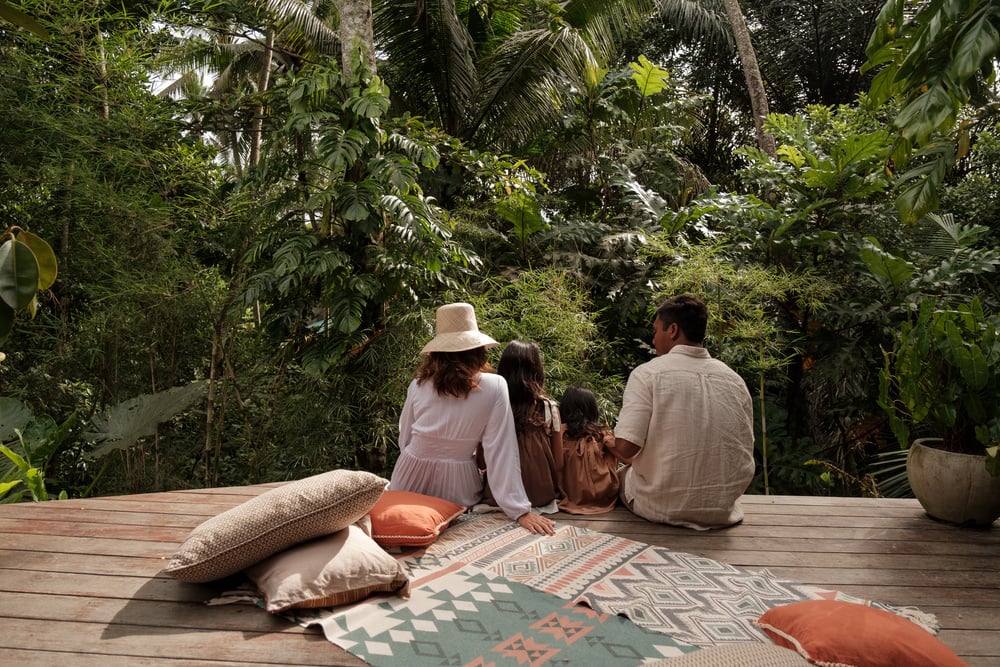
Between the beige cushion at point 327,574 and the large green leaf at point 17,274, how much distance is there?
3.45 ft

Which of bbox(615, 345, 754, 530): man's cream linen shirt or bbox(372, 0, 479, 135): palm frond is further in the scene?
bbox(372, 0, 479, 135): palm frond

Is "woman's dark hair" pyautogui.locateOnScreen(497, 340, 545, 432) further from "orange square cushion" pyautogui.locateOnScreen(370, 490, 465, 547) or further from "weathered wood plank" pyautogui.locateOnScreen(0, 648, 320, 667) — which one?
"weathered wood plank" pyautogui.locateOnScreen(0, 648, 320, 667)

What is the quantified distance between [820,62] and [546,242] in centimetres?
949

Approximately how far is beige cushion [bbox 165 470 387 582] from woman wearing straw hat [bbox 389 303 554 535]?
2.34 feet

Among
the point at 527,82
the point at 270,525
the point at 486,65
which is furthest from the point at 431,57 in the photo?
the point at 270,525

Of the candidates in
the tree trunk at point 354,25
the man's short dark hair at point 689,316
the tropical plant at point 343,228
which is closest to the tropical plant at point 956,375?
the man's short dark hair at point 689,316

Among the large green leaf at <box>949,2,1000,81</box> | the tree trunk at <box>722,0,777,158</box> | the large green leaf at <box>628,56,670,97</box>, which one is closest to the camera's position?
the large green leaf at <box>949,2,1000,81</box>

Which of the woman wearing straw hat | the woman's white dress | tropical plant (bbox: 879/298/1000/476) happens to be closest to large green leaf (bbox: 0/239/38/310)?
the woman wearing straw hat

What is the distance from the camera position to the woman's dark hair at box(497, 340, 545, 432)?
10.2ft

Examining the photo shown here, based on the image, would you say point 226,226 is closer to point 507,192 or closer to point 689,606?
point 507,192

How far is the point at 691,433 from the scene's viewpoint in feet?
9.14

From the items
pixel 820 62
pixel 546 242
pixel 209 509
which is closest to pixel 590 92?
pixel 546 242

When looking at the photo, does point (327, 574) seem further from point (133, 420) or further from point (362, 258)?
point (362, 258)

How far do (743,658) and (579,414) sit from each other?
1789mm
